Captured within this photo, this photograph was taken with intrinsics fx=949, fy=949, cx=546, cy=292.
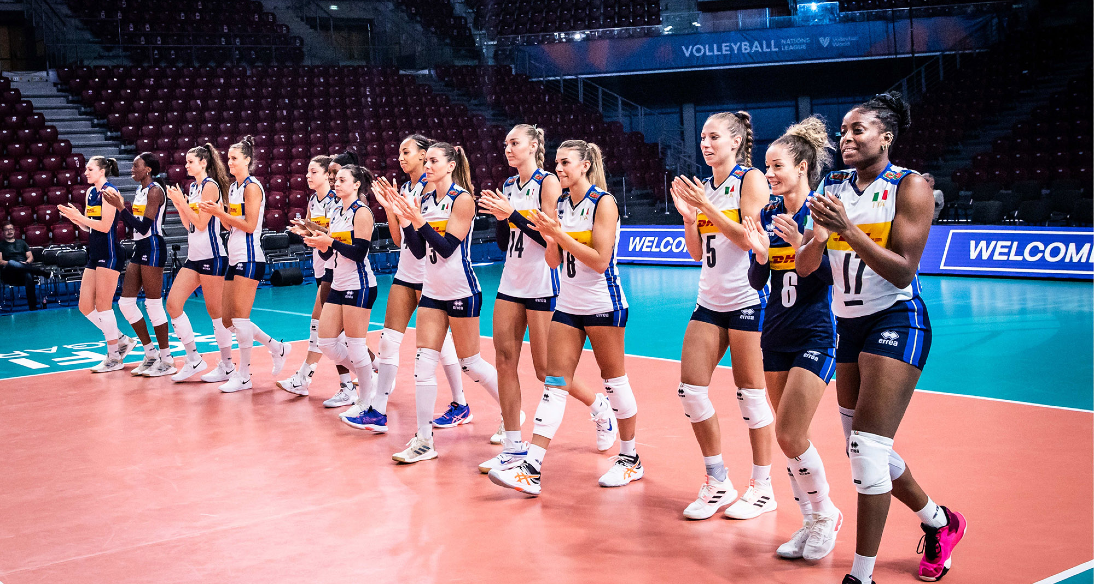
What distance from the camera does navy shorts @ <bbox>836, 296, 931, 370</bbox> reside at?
3.58 meters

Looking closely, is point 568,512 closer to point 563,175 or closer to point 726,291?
point 726,291

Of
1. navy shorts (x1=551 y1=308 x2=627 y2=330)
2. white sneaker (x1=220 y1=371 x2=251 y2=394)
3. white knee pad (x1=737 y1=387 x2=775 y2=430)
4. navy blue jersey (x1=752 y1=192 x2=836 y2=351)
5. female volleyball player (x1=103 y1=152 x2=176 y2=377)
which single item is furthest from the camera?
female volleyball player (x1=103 y1=152 x2=176 y2=377)

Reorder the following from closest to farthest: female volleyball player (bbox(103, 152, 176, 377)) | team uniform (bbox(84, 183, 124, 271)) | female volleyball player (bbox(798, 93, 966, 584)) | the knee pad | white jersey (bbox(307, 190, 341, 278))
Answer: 1. female volleyball player (bbox(798, 93, 966, 584))
2. the knee pad
3. white jersey (bbox(307, 190, 341, 278))
4. female volleyball player (bbox(103, 152, 176, 377))
5. team uniform (bbox(84, 183, 124, 271))

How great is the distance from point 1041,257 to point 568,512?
11.5 meters

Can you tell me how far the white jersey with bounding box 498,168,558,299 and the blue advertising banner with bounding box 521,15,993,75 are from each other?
17.0 m

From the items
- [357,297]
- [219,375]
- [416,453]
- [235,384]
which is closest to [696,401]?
[416,453]

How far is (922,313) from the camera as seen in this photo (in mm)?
3672

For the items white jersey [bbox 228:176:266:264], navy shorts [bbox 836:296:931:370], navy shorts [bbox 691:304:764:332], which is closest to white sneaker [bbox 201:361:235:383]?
white jersey [bbox 228:176:266:264]

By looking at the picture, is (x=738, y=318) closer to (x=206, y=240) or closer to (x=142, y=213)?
(x=206, y=240)

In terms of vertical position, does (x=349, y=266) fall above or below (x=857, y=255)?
below

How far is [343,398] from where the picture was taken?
7.64m

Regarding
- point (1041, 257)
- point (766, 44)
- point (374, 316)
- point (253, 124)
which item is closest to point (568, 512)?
point (374, 316)

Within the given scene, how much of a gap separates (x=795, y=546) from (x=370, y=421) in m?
3.54

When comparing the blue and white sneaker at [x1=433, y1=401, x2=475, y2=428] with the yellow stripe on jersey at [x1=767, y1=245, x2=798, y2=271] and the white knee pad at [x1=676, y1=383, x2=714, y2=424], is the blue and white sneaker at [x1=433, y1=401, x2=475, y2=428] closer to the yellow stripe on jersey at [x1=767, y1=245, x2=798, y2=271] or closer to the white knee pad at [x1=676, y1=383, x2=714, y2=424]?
the white knee pad at [x1=676, y1=383, x2=714, y2=424]
